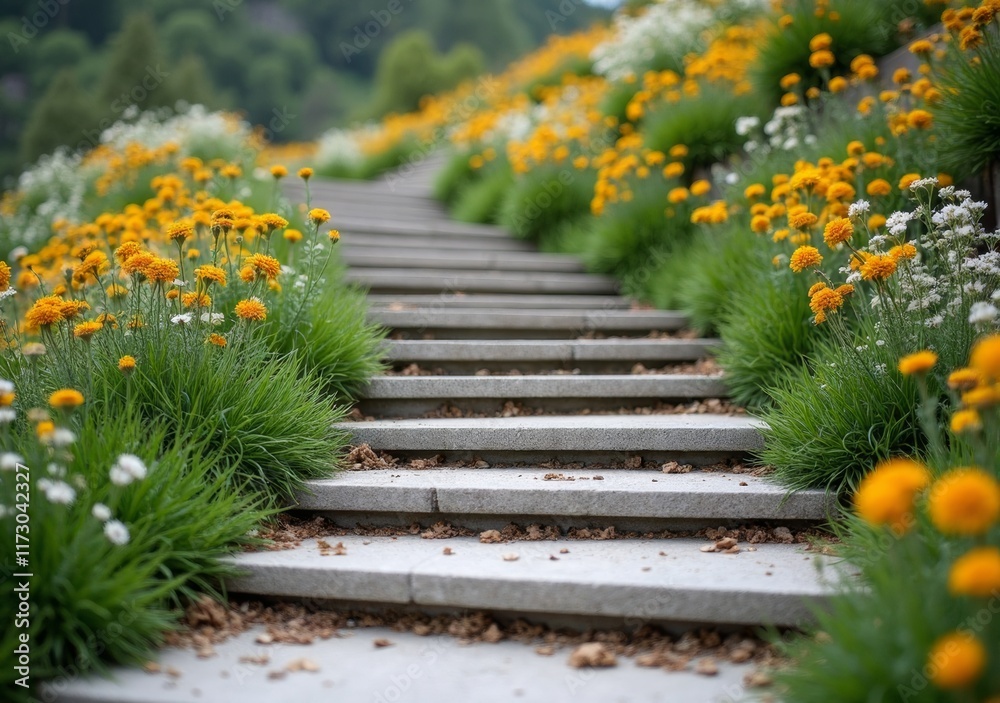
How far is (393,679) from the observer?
2252 mm

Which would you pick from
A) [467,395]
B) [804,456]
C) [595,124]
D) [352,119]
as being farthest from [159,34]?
[804,456]

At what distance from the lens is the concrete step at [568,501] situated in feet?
9.67

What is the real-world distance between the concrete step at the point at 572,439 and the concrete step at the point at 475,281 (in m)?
2.16

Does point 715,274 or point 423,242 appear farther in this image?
point 423,242

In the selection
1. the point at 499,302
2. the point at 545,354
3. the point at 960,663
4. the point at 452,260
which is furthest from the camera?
the point at 452,260

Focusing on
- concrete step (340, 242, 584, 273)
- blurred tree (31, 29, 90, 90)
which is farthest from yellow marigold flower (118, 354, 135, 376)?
blurred tree (31, 29, 90, 90)

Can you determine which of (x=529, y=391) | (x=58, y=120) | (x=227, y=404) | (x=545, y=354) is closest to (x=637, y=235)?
(x=545, y=354)

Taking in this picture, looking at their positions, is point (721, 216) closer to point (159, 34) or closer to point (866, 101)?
point (866, 101)

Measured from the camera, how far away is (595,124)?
7.75m

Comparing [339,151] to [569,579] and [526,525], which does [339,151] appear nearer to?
[526,525]

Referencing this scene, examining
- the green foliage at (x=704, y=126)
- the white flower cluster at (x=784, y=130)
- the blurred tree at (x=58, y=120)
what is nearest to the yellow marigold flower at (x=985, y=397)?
the white flower cluster at (x=784, y=130)

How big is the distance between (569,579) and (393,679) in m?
0.66

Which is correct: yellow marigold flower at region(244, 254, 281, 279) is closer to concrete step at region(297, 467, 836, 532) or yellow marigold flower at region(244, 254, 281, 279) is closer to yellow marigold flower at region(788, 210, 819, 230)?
concrete step at region(297, 467, 836, 532)

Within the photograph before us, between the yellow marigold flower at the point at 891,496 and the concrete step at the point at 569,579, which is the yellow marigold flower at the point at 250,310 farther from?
the yellow marigold flower at the point at 891,496
